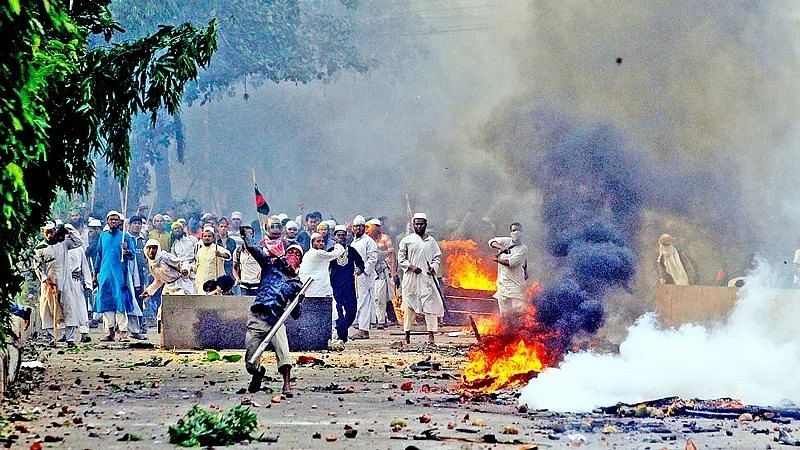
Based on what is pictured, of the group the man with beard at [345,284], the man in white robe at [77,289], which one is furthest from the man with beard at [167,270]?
the man with beard at [345,284]

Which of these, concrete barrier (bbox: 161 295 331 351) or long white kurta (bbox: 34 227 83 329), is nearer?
concrete barrier (bbox: 161 295 331 351)

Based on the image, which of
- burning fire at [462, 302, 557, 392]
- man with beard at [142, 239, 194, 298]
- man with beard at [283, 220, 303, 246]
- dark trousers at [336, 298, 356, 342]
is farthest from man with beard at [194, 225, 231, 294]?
burning fire at [462, 302, 557, 392]

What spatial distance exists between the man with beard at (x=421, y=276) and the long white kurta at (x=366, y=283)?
72.0 inches

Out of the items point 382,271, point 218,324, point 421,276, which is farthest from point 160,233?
point 218,324

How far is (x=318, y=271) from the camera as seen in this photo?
20641 millimetres

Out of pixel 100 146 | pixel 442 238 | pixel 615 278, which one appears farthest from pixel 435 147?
pixel 100 146

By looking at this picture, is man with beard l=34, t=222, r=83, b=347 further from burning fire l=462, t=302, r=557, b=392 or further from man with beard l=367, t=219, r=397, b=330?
burning fire l=462, t=302, r=557, b=392

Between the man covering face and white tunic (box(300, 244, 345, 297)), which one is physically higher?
the man covering face

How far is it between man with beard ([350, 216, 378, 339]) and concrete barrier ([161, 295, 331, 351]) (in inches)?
167

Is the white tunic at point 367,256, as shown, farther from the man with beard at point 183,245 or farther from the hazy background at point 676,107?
the man with beard at point 183,245

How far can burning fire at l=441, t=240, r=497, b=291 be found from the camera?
26547mm

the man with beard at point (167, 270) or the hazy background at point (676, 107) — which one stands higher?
the hazy background at point (676, 107)

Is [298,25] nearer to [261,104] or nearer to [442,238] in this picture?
[261,104]

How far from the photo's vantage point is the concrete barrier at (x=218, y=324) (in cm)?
1847
